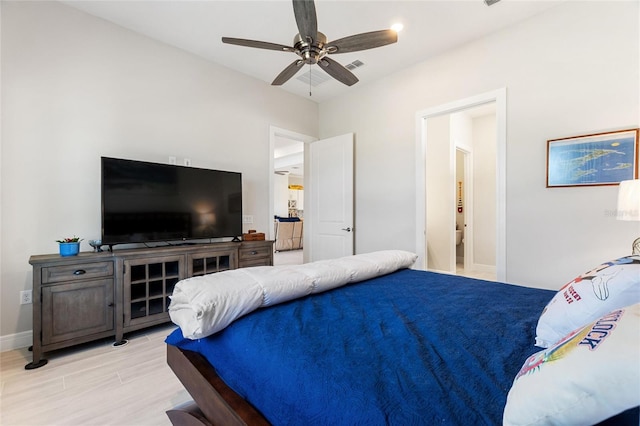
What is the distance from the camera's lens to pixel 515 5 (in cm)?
261

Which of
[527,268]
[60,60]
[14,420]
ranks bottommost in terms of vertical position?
[14,420]

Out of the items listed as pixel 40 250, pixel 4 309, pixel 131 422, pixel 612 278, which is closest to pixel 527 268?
pixel 612 278

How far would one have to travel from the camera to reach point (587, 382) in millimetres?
481

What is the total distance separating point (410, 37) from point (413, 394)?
3.39 meters

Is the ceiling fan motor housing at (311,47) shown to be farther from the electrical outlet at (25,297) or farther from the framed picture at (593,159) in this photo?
the electrical outlet at (25,297)

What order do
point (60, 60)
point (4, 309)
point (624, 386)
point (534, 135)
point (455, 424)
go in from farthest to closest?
point (534, 135) → point (60, 60) → point (4, 309) → point (455, 424) → point (624, 386)

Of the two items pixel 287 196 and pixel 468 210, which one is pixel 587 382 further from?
pixel 287 196

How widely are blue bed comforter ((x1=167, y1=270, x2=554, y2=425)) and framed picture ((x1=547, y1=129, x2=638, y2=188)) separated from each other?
5.40 feet

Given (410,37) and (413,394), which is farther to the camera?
(410,37)

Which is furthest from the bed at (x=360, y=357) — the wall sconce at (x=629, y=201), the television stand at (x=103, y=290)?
the television stand at (x=103, y=290)

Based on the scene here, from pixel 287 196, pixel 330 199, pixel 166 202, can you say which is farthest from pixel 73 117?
pixel 287 196

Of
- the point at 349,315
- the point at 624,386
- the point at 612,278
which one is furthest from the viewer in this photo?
the point at 349,315

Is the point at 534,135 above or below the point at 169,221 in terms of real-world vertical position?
above

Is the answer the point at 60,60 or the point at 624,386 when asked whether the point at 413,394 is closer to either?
the point at 624,386
